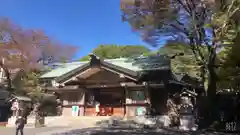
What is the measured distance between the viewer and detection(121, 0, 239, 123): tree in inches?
706

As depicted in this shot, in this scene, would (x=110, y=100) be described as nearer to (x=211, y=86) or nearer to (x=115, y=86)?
(x=115, y=86)

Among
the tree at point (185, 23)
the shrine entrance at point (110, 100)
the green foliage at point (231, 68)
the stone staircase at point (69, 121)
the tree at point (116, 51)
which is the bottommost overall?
the stone staircase at point (69, 121)

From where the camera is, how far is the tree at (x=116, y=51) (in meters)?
46.6

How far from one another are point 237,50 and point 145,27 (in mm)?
6430

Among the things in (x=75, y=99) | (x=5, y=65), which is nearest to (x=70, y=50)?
(x=5, y=65)

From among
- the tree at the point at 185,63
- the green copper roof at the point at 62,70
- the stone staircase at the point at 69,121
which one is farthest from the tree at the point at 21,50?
the tree at the point at 185,63

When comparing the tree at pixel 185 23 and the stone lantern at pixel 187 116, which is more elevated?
the tree at pixel 185 23

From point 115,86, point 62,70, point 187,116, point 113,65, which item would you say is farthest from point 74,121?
point 187,116

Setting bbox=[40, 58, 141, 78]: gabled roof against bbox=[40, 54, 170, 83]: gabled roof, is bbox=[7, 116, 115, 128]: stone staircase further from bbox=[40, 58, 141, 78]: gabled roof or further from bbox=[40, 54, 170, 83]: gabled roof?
bbox=[40, 58, 141, 78]: gabled roof

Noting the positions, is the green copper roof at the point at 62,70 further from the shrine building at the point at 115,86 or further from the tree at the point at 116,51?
the tree at the point at 116,51

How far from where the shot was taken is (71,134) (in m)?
15.4

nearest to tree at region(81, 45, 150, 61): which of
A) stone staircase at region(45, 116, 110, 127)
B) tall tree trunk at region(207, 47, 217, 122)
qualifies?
stone staircase at region(45, 116, 110, 127)

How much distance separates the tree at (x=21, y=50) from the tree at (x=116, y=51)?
1207 centimetres

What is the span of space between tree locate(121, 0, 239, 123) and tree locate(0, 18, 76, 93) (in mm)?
18851
